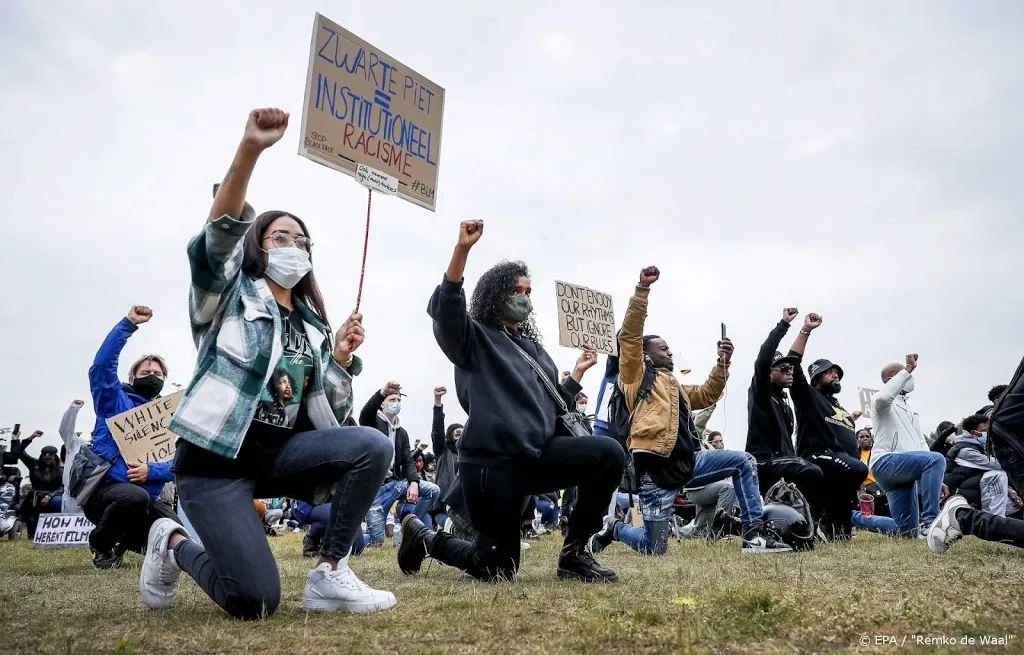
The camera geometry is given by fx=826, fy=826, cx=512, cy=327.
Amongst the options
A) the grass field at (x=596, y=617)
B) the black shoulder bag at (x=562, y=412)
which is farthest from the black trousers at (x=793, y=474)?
the black shoulder bag at (x=562, y=412)

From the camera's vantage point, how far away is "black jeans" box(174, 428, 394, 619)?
3.78 metres

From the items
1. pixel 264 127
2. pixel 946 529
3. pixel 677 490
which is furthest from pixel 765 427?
pixel 264 127

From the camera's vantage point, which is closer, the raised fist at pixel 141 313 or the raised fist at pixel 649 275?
the raised fist at pixel 649 275

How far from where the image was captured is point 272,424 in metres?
4.03

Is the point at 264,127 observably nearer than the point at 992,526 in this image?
Yes

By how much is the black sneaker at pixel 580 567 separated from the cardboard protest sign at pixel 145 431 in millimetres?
4195

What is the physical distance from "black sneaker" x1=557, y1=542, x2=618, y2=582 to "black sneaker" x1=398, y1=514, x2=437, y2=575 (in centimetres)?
97

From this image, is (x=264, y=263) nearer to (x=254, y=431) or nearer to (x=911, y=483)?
(x=254, y=431)

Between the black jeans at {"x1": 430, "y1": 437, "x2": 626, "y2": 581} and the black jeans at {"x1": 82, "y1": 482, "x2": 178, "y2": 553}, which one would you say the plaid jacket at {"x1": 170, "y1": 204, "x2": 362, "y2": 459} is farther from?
the black jeans at {"x1": 82, "y1": 482, "x2": 178, "y2": 553}

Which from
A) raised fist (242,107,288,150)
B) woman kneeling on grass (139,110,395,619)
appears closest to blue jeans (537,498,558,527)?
woman kneeling on grass (139,110,395,619)

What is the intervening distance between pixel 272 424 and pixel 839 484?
720 centimetres

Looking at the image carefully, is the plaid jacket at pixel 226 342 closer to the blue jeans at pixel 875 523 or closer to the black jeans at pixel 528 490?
the black jeans at pixel 528 490

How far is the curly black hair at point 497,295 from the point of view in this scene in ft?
18.2

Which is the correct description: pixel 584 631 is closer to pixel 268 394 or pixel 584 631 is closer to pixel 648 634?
pixel 648 634
